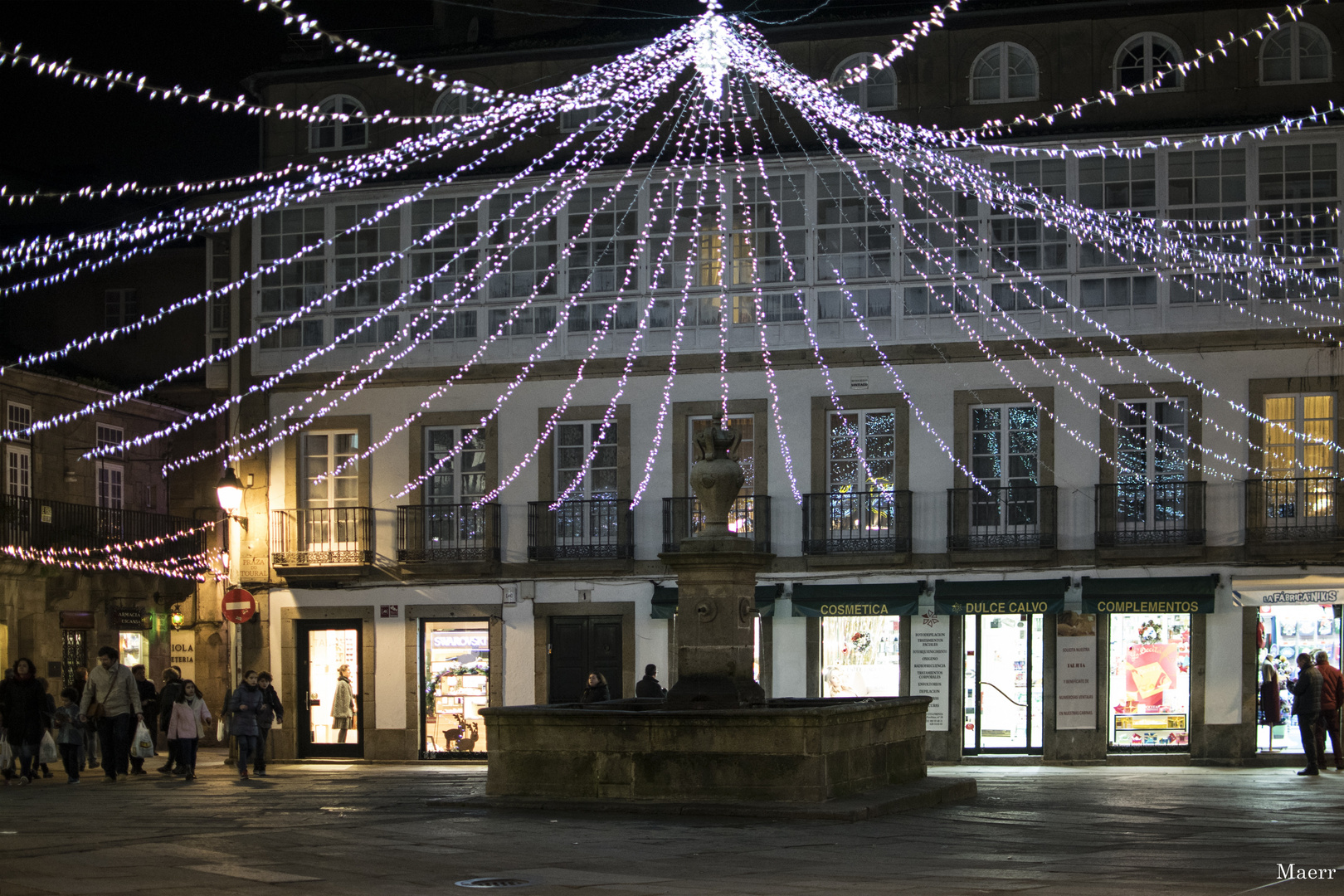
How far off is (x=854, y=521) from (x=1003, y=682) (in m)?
3.04

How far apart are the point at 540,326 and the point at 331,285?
132 inches

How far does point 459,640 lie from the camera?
1037 inches

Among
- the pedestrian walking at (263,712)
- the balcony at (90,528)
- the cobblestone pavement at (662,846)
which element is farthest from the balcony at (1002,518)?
the balcony at (90,528)

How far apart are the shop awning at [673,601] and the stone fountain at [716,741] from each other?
27.4ft

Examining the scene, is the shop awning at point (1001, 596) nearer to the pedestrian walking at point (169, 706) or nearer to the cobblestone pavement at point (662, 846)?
the cobblestone pavement at point (662, 846)

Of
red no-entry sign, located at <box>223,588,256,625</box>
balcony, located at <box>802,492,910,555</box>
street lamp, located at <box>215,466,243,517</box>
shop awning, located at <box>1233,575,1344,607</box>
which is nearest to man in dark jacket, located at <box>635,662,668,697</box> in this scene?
balcony, located at <box>802,492,910,555</box>

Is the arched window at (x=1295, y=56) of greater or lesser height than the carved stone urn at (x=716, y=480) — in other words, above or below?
above

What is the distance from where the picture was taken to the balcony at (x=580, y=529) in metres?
25.7

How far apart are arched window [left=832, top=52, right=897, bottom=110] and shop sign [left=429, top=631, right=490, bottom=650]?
31.4ft

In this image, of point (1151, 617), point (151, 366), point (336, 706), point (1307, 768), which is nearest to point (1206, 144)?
point (1151, 617)

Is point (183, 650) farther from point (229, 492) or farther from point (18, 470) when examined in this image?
point (229, 492)

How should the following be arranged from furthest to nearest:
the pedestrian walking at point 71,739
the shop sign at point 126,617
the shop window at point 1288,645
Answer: the shop sign at point 126,617 < the shop window at point 1288,645 < the pedestrian walking at point 71,739

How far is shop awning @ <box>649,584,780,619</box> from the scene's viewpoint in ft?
82.2

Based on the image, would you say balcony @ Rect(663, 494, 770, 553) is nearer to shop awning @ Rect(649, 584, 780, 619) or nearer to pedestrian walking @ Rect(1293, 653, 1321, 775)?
shop awning @ Rect(649, 584, 780, 619)
